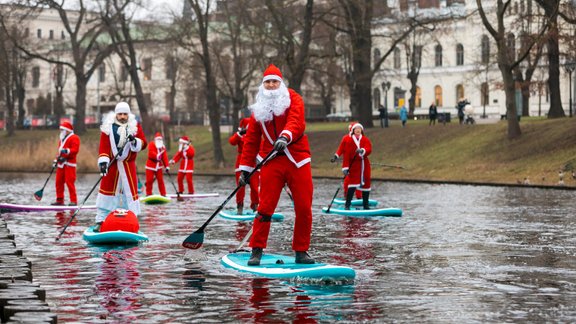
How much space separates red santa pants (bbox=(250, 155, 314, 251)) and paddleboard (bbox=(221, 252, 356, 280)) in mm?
334

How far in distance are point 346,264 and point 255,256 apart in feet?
4.40

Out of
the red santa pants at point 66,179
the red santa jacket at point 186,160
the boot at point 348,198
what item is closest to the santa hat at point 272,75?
the boot at point 348,198

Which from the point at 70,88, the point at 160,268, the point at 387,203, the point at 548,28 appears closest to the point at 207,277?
the point at 160,268

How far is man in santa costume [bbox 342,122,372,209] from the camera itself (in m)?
23.6

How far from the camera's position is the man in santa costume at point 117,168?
1761 cm

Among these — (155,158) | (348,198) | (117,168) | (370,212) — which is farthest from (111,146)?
(155,158)

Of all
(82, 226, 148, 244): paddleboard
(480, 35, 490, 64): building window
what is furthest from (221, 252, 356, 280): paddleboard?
(480, 35, 490, 64): building window

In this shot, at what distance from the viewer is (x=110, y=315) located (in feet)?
32.7

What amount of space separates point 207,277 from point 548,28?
32446mm

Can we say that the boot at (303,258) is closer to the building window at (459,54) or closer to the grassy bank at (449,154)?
the grassy bank at (449,154)

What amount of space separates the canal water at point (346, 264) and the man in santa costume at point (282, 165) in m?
0.59

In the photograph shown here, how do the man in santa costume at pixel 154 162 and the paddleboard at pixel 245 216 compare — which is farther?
the man in santa costume at pixel 154 162

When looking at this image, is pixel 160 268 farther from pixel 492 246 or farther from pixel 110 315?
pixel 492 246

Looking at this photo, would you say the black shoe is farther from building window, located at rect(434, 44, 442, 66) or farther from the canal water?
building window, located at rect(434, 44, 442, 66)
